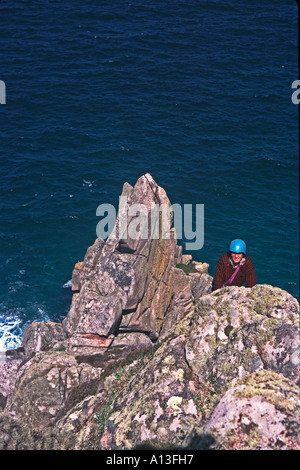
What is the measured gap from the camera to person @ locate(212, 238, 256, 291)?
18.3 meters

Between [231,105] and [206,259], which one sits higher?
[231,105]

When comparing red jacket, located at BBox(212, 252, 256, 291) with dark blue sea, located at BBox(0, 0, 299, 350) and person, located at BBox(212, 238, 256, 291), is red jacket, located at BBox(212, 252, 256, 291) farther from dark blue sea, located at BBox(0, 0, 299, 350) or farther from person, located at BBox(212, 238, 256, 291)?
dark blue sea, located at BBox(0, 0, 299, 350)

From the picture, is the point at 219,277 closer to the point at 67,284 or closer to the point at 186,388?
the point at 186,388

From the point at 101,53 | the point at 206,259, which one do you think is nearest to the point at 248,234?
the point at 206,259

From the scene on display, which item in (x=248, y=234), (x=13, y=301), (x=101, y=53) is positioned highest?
(x=101, y=53)

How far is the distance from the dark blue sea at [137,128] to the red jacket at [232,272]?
115 ft

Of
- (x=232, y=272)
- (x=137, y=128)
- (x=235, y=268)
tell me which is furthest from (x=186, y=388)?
(x=137, y=128)

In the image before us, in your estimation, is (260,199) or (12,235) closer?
(12,235)

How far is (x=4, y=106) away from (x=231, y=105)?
131ft

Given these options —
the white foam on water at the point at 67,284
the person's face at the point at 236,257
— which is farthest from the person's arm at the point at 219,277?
the white foam on water at the point at 67,284

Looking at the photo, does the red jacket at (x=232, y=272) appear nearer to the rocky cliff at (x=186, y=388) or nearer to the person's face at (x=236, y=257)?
the person's face at (x=236, y=257)

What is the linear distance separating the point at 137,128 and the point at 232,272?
6017 centimetres
